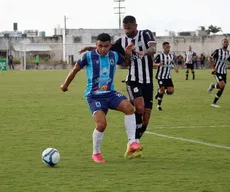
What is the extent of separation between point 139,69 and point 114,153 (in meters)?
1.51

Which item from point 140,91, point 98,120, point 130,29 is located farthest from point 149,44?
point 98,120

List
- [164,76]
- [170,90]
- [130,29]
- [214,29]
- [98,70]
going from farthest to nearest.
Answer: [214,29] < [164,76] < [170,90] < [130,29] < [98,70]

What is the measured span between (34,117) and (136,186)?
10.3 meters

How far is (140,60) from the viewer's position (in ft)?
39.0

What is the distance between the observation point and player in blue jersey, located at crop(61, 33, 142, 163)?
416 inches

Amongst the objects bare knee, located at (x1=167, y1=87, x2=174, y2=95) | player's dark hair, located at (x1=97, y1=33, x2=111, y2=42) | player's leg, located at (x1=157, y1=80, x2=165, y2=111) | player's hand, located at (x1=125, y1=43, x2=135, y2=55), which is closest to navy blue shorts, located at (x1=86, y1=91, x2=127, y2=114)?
player's hand, located at (x1=125, y1=43, x2=135, y2=55)

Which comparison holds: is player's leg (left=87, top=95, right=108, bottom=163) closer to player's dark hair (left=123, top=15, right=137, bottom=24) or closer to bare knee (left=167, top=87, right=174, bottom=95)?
player's dark hair (left=123, top=15, right=137, bottom=24)

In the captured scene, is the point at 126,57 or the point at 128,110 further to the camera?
the point at 126,57

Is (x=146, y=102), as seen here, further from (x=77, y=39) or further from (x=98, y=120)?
(x=77, y=39)

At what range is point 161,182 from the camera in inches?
345

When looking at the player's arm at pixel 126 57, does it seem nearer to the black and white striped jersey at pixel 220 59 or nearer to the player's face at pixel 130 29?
the player's face at pixel 130 29

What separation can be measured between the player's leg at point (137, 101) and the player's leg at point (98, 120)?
1.12m

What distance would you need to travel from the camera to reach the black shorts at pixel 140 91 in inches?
464

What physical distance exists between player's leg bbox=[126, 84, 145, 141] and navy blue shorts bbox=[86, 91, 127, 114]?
3.26ft
